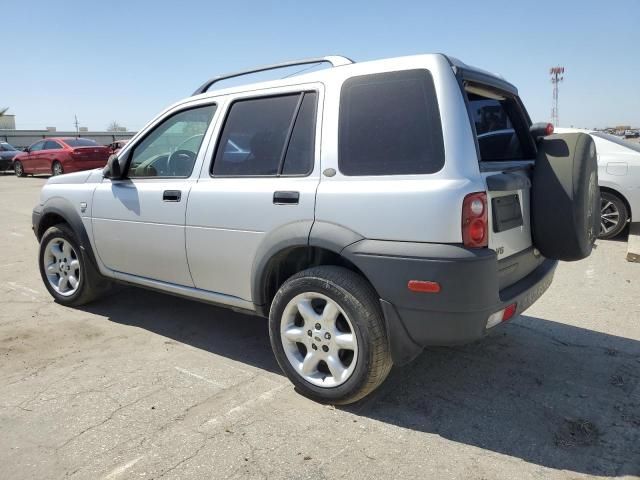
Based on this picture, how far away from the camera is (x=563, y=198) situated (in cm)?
293

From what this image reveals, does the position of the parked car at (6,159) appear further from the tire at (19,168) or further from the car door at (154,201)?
the car door at (154,201)

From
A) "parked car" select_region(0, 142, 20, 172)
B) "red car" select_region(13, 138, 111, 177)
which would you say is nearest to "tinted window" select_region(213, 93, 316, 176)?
"red car" select_region(13, 138, 111, 177)

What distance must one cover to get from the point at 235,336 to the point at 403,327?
191 cm

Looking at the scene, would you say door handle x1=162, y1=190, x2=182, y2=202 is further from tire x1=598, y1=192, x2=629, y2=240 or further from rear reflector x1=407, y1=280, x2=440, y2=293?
tire x1=598, y1=192, x2=629, y2=240

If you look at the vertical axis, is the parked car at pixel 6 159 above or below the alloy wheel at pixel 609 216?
above

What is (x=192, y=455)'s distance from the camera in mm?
2615

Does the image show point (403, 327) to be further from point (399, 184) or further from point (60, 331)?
point (60, 331)

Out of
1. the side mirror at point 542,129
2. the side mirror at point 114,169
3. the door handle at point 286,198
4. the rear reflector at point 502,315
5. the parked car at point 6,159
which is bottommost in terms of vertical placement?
the rear reflector at point 502,315

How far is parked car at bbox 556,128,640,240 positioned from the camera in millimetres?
7227

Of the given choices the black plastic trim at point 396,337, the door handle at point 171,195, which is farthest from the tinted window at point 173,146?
the black plastic trim at point 396,337

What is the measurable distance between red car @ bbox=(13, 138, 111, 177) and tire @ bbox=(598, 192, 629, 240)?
16.0m

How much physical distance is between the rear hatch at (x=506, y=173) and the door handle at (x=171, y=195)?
210cm

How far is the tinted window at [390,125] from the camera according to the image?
107 inches

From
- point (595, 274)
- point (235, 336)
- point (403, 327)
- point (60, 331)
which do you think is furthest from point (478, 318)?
point (595, 274)
